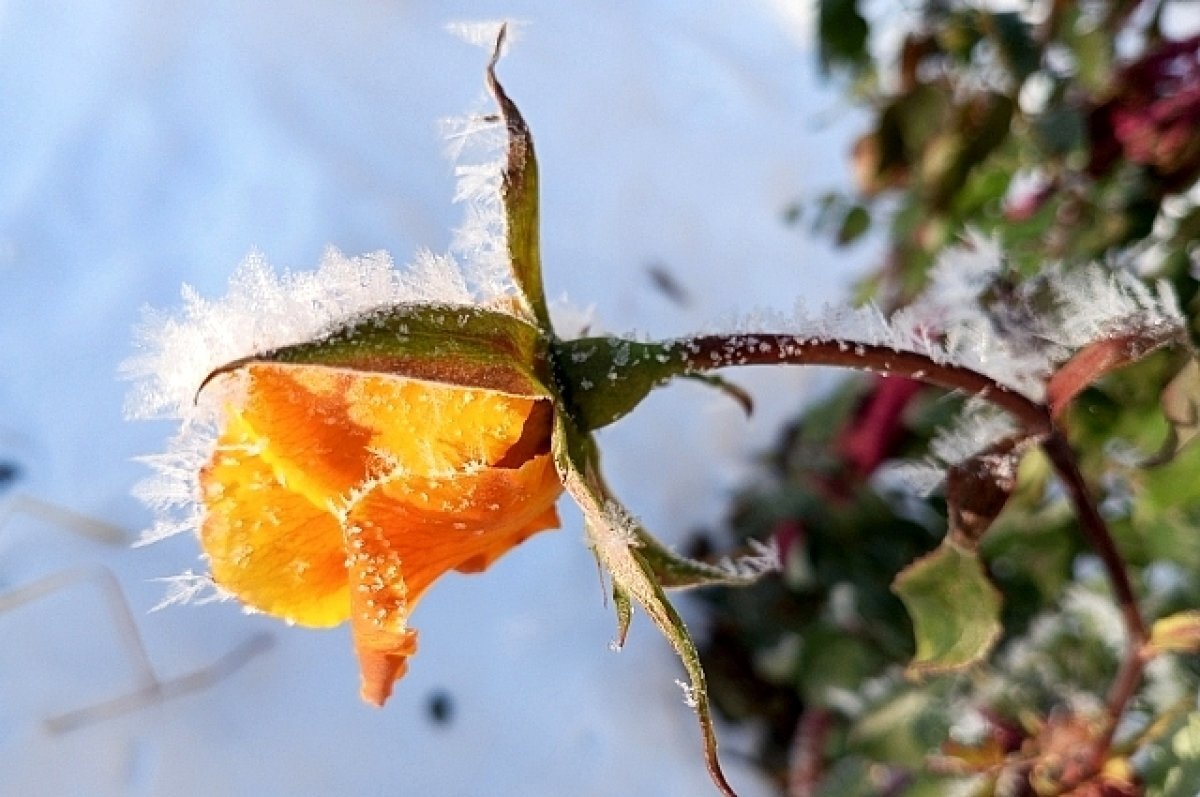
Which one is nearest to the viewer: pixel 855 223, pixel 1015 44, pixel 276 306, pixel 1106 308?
pixel 276 306

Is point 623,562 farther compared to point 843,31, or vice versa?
point 843,31

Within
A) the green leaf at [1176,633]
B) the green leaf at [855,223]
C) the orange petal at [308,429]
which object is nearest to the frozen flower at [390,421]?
the orange petal at [308,429]

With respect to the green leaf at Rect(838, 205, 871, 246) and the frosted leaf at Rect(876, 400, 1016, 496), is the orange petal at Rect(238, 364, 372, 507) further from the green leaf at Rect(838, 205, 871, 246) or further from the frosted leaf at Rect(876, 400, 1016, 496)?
the green leaf at Rect(838, 205, 871, 246)

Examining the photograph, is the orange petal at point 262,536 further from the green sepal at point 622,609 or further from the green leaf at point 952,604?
the green leaf at point 952,604

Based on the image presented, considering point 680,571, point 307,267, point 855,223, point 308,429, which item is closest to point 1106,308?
point 680,571

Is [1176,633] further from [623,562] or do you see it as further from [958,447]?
[623,562]

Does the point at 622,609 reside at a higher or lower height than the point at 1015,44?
lower

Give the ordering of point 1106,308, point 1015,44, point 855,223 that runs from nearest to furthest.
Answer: point 1106,308, point 1015,44, point 855,223
